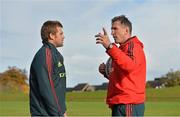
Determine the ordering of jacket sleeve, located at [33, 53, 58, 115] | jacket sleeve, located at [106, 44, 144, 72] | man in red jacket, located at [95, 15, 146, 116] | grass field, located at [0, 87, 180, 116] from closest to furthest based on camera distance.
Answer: jacket sleeve, located at [106, 44, 144, 72] → man in red jacket, located at [95, 15, 146, 116] → jacket sleeve, located at [33, 53, 58, 115] → grass field, located at [0, 87, 180, 116]

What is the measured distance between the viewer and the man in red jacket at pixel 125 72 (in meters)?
6.01

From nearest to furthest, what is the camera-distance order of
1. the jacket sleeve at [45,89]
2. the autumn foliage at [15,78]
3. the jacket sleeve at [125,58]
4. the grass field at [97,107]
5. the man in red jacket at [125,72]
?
the jacket sleeve at [125,58] → the man in red jacket at [125,72] → the jacket sleeve at [45,89] → the grass field at [97,107] → the autumn foliage at [15,78]

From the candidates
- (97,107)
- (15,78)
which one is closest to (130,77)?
(97,107)

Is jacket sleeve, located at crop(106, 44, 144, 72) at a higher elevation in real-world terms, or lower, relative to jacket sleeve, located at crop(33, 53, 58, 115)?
higher

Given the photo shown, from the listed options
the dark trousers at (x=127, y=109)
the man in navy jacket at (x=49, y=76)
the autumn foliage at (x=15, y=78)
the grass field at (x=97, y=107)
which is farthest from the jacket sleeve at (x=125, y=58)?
the autumn foliage at (x=15, y=78)

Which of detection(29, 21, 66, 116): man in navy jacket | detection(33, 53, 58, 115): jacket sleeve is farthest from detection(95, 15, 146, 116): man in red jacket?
detection(33, 53, 58, 115): jacket sleeve

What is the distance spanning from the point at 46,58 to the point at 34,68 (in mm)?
216

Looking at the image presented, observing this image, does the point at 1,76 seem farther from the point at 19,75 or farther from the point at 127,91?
the point at 127,91

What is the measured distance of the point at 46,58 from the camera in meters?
6.18

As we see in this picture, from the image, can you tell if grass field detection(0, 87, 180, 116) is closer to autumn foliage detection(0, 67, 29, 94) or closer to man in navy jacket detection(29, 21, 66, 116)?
man in navy jacket detection(29, 21, 66, 116)

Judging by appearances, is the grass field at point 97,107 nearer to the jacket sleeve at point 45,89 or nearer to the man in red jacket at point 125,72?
the man in red jacket at point 125,72

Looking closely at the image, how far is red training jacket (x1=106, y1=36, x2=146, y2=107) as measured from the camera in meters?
6.08

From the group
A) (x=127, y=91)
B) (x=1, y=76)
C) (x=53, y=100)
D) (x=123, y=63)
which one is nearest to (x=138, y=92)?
(x=127, y=91)

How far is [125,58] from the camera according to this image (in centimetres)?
589
